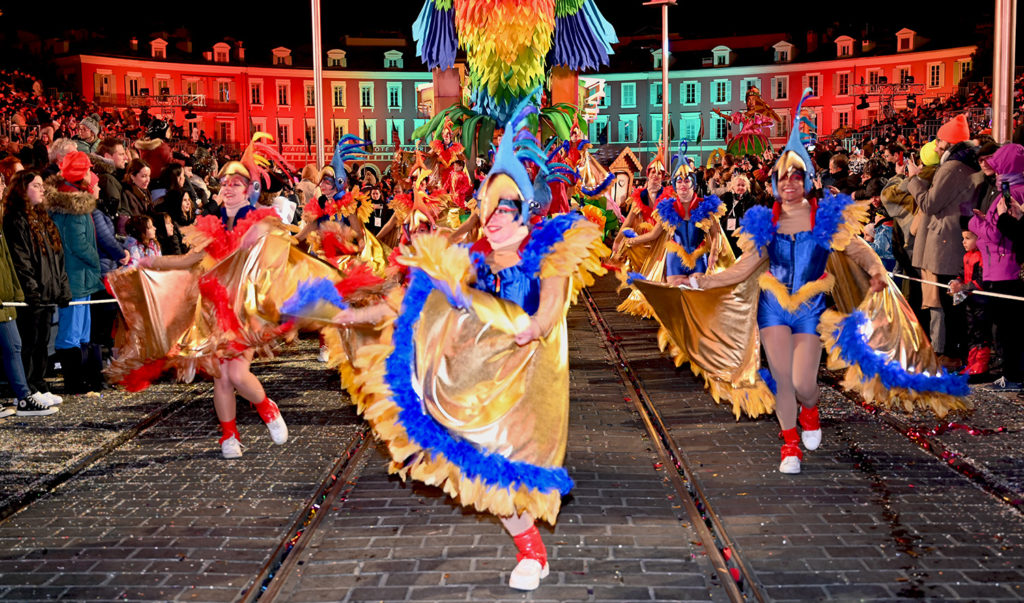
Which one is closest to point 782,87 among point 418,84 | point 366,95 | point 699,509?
point 418,84

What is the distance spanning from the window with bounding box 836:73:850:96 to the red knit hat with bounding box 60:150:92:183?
227 feet

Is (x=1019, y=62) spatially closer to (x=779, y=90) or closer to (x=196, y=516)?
(x=196, y=516)

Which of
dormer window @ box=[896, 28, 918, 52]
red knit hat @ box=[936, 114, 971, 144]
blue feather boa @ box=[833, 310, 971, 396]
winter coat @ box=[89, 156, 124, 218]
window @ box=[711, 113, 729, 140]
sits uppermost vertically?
dormer window @ box=[896, 28, 918, 52]

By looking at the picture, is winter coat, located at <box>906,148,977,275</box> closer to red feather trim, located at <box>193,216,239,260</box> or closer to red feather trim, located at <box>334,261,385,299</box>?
red feather trim, located at <box>334,261,385,299</box>

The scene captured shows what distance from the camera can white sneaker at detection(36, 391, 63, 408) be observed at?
28.4ft

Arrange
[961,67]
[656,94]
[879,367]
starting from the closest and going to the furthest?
1. [879,367]
2. [961,67]
3. [656,94]

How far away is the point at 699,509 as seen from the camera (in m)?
5.71

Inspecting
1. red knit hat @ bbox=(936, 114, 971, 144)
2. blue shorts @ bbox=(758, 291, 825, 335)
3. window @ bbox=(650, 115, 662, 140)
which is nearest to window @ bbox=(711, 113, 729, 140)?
window @ bbox=(650, 115, 662, 140)

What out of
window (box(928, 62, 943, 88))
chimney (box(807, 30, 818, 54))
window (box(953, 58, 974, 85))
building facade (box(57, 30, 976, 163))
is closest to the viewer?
window (box(953, 58, 974, 85))

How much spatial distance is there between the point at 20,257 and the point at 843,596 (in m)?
7.26

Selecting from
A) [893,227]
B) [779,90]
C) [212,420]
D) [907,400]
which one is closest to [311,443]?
[212,420]

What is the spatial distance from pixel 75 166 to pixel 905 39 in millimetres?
67164

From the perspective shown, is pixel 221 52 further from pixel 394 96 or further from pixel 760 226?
pixel 760 226

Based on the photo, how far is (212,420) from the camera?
8.23 meters
